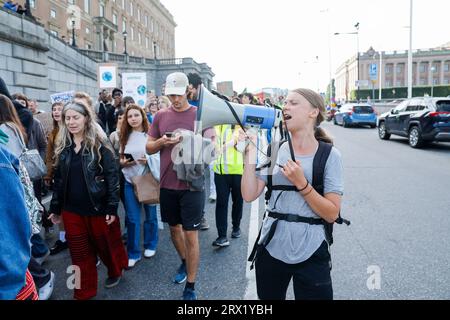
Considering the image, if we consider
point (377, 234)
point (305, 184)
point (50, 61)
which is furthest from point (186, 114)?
point (50, 61)

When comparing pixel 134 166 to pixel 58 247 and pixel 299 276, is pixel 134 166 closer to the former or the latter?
pixel 58 247

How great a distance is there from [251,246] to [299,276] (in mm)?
2384

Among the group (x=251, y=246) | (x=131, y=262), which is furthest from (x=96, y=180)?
(x=251, y=246)

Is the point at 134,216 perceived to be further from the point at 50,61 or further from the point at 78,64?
the point at 78,64

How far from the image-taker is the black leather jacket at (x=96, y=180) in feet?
10.7

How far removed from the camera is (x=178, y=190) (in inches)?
129

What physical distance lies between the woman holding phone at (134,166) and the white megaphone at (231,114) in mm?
2141

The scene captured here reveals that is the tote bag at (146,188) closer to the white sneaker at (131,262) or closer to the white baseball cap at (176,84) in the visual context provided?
the white sneaker at (131,262)

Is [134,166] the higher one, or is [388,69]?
[388,69]

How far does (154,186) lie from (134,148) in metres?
0.50

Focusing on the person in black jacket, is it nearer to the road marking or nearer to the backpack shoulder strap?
the road marking

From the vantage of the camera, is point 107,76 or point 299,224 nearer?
point 299,224

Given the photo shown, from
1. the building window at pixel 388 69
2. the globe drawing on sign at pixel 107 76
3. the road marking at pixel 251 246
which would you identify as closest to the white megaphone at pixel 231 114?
the road marking at pixel 251 246

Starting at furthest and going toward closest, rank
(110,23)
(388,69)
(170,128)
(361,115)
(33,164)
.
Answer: (388,69)
(110,23)
(361,115)
(33,164)
(170,128)
